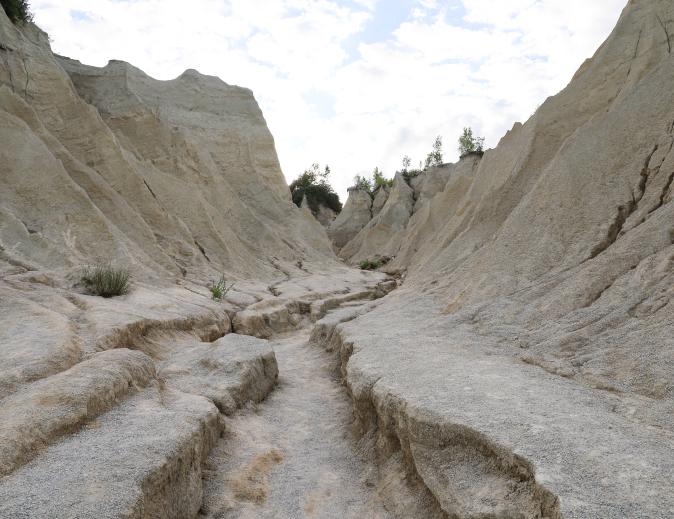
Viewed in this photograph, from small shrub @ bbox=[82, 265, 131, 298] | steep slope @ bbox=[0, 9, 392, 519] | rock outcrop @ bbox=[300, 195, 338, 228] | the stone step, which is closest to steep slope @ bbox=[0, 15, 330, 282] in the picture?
steep slope @ bbox=[0, 9, 392, 519]

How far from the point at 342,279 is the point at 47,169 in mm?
7047

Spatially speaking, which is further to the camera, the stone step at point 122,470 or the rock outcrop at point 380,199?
the rock outcrop at point 380,199

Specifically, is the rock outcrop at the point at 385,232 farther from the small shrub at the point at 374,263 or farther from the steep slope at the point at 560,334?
the steep slope at the point at 560,334

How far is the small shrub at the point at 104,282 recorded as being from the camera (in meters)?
6.19

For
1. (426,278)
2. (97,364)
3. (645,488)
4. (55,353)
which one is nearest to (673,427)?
(645,488)

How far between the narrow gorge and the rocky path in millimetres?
21

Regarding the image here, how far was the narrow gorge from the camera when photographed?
93.4 inches

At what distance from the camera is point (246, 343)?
17.6 feet

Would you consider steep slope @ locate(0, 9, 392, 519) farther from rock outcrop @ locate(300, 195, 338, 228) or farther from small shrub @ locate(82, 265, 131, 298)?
rock outcrop @ locate(300, 195, 338, 228)

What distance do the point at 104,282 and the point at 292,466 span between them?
12.8 feet

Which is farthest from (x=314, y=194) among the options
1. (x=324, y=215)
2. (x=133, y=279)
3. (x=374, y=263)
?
(x=133, y=279)

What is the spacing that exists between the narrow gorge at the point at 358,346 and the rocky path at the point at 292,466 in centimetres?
2

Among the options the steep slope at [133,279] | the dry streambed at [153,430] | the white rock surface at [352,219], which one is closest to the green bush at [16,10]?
the steep slope at [133,279]

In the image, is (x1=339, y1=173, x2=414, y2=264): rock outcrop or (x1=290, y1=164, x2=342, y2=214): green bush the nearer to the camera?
(x1=339, y1=173, x2=414, y2=264): rock outcrop
